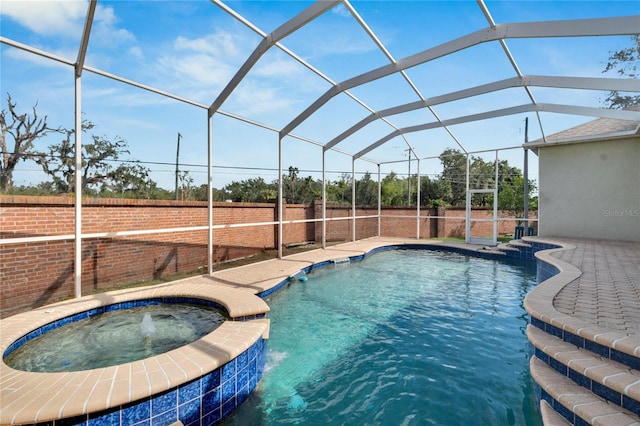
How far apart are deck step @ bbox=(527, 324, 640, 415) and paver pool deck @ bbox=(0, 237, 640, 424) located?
76mm

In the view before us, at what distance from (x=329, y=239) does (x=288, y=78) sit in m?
6.96

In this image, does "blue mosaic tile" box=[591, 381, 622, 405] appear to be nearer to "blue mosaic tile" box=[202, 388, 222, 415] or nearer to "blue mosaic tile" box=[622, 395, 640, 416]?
"blue mosaic tile" box=[622, 395, 640, 416]

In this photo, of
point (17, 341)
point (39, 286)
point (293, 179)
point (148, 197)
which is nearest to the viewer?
point (17, 341)

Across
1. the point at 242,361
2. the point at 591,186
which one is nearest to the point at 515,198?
the point at 591,186

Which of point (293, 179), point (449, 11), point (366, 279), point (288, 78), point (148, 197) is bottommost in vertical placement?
point (366, 279)

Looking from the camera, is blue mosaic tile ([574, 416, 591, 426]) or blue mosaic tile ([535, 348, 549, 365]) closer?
blue mosaic tile ([574, 416, 591, 426])

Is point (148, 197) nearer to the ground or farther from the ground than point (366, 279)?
farther from the ground

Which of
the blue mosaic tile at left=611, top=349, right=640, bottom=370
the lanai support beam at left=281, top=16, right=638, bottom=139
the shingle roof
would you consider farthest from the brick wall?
the shingle roof

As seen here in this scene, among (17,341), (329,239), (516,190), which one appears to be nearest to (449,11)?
(17,341)

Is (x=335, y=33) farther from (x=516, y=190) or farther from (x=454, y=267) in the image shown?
(x=516, y=190)

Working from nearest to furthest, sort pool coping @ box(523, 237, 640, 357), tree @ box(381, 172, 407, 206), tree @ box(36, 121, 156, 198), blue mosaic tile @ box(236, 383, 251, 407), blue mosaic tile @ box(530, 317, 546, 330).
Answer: pool coping @ box(523, 237, 640, 357), blue mosaic tile @ box(236, 383, 251, 407), blue mosaic tile @ box(530, 317, 546, 330), tree @ box(36, 121, 156, 198), tree @ box(381, 172, 407, 206)

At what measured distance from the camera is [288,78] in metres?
6.70

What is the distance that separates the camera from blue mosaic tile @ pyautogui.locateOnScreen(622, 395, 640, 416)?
1.99 m

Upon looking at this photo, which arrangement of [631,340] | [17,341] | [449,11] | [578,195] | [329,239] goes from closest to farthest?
[631,340] < [17,341] < [449,11] < [578,195] < [329,239]
